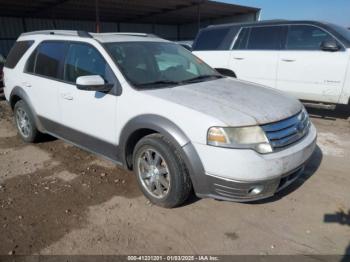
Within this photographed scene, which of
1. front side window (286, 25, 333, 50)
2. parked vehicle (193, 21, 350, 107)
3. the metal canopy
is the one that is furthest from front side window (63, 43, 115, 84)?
the metal canopy

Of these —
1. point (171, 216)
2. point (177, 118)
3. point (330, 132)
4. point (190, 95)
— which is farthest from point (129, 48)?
point (330, 132)

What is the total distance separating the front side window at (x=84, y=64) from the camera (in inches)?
143

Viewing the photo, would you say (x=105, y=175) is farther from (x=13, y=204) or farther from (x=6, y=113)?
(x=6, y=113)

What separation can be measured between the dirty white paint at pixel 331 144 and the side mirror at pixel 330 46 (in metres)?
1.54

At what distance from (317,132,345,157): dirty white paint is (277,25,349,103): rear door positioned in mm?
881

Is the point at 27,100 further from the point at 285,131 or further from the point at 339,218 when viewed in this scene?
the point at 339,218

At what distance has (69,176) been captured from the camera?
13.7 ft

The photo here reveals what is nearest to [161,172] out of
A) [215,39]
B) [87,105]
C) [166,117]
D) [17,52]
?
A: [166,117]

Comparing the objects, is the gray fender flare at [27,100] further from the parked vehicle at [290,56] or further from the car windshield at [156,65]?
the parked vehicle at [290,56]

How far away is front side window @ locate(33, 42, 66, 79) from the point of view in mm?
4312

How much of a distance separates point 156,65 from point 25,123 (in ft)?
8.97

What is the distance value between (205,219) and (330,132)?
363 centimetres

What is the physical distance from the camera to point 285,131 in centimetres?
300

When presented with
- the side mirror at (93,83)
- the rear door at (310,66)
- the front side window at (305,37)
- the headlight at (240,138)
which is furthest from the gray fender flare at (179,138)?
the front side window at (305,37)
